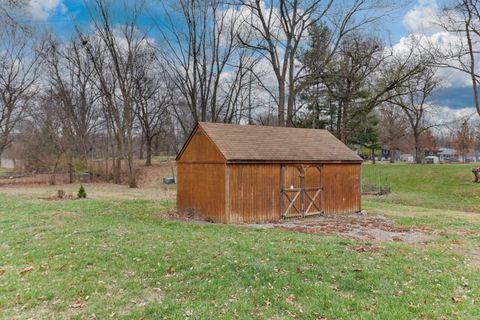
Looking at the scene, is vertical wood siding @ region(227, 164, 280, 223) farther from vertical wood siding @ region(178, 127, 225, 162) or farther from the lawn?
the lawn

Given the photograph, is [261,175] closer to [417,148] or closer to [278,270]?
[278,270]

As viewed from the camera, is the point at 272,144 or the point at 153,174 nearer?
the point at 272,144

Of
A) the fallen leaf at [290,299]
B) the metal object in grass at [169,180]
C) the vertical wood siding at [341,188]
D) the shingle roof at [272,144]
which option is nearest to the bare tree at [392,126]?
the metal object in grass at [169,180]

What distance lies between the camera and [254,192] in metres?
12.1

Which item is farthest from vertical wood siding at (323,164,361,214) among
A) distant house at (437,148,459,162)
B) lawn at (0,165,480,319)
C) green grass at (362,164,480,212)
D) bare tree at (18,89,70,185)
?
A: distant house at (437,148,459,162)

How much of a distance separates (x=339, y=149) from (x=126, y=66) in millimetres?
19160

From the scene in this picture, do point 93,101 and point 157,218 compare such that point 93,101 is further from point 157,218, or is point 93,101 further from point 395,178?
point 395,178

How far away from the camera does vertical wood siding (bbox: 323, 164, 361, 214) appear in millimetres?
14078

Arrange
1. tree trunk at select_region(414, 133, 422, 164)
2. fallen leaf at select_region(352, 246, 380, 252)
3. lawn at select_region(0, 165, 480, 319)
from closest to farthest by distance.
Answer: lawn at select_region(0, 165, 480, 319) → fallen leaf at select_region(352, 246, 380, 252) → tree trunk at select_region(414, 133, 422, 164)

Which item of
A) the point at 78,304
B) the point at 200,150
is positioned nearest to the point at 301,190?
the point at 200,150

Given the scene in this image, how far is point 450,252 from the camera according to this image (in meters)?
7.58

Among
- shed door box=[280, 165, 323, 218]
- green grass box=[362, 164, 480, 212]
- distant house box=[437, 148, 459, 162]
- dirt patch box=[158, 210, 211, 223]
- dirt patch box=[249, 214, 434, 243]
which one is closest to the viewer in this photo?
dirt patch box=[249, 214, 434, 243]

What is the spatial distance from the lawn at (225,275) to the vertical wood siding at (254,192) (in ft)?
6.51

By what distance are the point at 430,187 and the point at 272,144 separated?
58.7 ft
